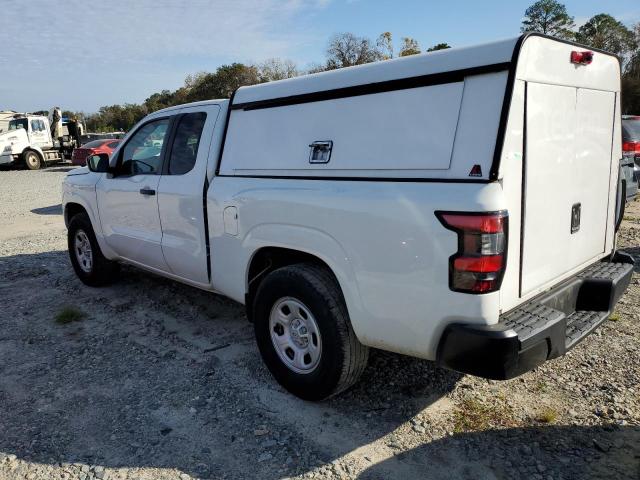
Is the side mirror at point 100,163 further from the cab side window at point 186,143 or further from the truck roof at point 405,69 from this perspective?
the truck roof at point 405,69

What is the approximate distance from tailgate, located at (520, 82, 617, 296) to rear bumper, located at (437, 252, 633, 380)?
0.36 ft

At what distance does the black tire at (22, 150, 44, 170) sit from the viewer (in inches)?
978

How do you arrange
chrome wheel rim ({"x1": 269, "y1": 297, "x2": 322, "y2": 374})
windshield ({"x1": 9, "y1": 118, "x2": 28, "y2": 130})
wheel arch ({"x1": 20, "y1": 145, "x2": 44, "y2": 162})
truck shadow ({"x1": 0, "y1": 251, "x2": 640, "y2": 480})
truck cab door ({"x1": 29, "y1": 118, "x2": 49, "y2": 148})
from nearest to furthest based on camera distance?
truck shadow ({"x1": 0, "y1": 251, "x2": 640, "y2": 480})
chrome wheel rim ({"x1": 269, "y1": 297, "x2": 322, "y2": 374})
windshield ({"x1": 9, "y1": 118, "x2": 28, "y2": 130})
wheel arch ({"x1": 20, "y1": 145, "x2": 44, "y2": 162})
truck cab door ({"x1": 29, "y1": 118, "x2": 49, "y2": 148})

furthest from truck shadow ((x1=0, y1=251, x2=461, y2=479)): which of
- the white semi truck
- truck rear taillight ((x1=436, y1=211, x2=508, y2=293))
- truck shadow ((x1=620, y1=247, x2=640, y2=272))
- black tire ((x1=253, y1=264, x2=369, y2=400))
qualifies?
the white semi truck

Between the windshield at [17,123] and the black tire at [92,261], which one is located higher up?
the windshield at [17,123]

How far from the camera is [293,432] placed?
122 inches

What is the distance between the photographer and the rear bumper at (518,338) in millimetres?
2457

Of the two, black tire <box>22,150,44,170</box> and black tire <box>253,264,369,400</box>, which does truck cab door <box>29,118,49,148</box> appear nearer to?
black tire <box>22,150,44,170</box>

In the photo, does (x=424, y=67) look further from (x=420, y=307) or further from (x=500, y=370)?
(x=500, y=370)

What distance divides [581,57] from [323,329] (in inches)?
83.9

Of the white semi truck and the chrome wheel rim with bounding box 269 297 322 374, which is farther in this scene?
the white semi truck

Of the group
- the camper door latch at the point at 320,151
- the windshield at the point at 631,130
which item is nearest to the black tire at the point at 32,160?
the windshield at the point at 631,130

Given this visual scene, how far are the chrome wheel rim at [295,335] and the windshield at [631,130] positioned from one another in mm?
8097

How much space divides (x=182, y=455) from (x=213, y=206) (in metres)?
1.72
